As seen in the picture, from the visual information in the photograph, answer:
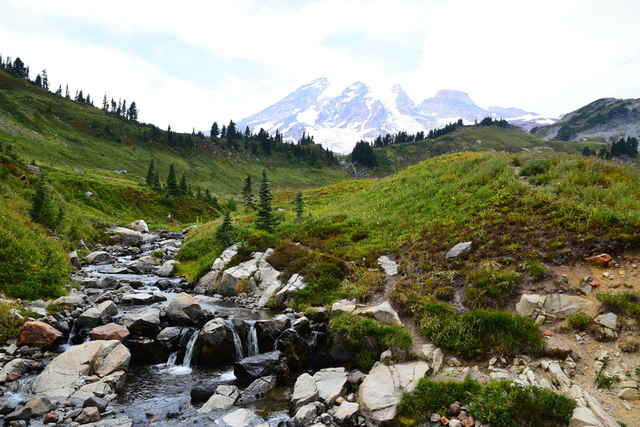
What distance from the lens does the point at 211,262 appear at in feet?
84.1

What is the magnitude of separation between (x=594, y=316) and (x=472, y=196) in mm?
12847

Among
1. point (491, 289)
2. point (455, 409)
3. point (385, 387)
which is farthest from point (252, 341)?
point (491, 289)

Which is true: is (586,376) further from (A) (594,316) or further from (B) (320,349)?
(B) (320,349)

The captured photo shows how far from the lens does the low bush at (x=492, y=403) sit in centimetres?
872

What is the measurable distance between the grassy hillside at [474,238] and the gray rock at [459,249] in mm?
412

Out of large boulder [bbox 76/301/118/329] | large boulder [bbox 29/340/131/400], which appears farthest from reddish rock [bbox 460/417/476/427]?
large boulder [bbox 76/301/118/329]

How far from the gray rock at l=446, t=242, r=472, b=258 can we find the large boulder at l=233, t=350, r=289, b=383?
989cm

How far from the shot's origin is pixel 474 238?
18.1 m

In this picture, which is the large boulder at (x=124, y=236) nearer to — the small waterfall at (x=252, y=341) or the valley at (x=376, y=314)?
the valley at (x=376, y=314)

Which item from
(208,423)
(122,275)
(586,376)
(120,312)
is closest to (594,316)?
(586,376)

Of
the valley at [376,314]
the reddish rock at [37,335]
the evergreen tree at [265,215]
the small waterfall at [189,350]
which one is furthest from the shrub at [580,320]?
the evergreen tree at [265,215]

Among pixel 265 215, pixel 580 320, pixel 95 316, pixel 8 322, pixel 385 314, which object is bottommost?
pixel 95 316

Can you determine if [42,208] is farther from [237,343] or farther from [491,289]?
[491,289]

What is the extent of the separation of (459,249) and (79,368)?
17.1m
